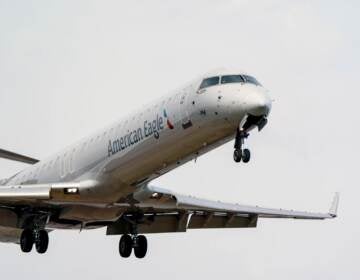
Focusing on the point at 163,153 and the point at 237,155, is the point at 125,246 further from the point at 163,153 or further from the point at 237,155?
the point at 237,155

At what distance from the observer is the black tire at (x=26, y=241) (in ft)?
145

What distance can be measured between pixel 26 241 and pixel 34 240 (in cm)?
33

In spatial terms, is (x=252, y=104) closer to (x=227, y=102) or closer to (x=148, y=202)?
(x=227, y=102)

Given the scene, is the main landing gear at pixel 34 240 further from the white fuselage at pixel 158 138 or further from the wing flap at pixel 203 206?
the wing flap at pixel 203 206

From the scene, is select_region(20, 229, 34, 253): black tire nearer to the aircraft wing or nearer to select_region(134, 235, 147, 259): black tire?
the aircraft wing

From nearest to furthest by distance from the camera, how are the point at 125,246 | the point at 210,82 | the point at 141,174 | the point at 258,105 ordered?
the point at 258,105
the point at 210,82
the point at 141,174
the point at 125,246

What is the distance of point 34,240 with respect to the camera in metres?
44.5

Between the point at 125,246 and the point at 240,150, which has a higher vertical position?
the point at 240,150

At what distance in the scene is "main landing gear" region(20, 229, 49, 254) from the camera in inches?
1747

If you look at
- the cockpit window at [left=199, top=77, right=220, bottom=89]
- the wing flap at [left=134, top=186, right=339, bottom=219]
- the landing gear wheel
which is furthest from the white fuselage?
the wing flap at [left=134, top=186, right=339, bottom=219]

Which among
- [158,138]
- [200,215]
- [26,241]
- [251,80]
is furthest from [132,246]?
[251,80]

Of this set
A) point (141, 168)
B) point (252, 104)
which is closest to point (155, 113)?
point (141, 168)

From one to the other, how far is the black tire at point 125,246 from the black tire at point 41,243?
12.8 ft

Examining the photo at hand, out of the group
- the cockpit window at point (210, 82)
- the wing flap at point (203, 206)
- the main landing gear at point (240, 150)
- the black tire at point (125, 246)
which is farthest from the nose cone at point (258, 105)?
the black tire at point (125, 246)
